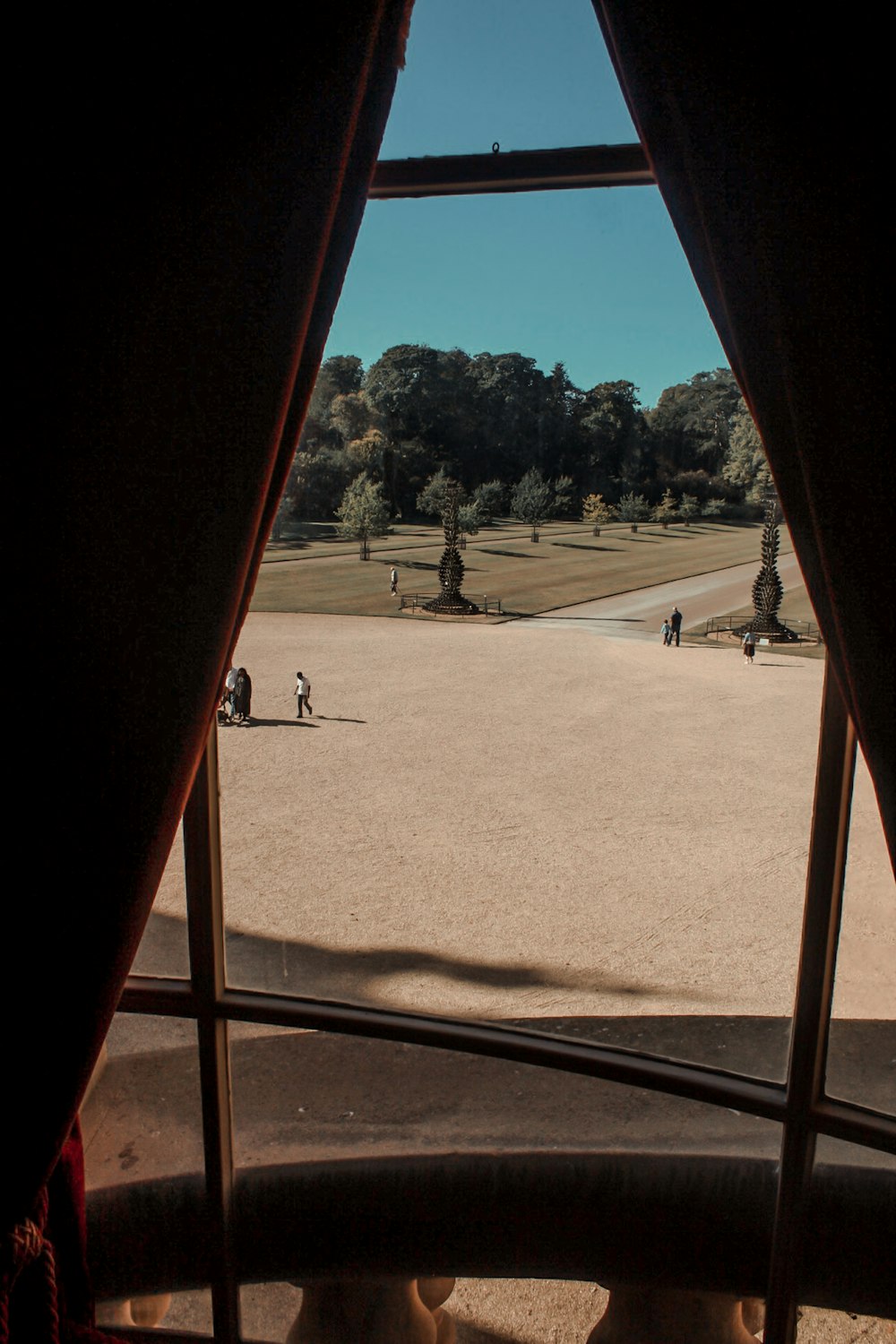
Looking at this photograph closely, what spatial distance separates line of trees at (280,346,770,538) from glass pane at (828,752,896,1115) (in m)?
1.08

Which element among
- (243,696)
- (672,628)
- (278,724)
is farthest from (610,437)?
(278,724)

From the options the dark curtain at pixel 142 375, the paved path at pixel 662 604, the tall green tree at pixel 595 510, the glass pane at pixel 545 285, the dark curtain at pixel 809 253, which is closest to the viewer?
the dark curtain at pixel 809 253

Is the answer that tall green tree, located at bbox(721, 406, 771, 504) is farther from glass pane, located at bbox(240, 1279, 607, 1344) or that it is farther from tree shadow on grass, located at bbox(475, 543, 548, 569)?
glass pane, located at bbox(240, 1279, 607, 1344)

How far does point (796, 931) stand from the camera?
625 centimetres

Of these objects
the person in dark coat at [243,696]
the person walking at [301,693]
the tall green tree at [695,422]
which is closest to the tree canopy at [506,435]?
the tall green tree at [695,422]

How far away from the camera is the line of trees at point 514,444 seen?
282 centimetres

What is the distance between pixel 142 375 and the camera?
1.39 metres

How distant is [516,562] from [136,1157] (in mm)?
2510

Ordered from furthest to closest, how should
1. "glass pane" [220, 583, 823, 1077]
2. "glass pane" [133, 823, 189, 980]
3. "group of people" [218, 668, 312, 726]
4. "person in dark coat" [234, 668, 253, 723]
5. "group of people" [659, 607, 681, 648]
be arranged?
1. "group of people" [218, 668, 312, 726]
2. "person in dark coat" [234, 668, 253, 723]
3. "glass pane" [220, 583, 823, 1077]
4. "group of people" [659, 607, 681, 648]
5. "glass pane" [133, 823, 189, 980]

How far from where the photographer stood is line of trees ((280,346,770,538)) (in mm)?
2820

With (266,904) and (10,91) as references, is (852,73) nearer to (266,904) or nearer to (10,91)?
(10,91)

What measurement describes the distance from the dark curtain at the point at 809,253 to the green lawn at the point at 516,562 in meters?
1.57

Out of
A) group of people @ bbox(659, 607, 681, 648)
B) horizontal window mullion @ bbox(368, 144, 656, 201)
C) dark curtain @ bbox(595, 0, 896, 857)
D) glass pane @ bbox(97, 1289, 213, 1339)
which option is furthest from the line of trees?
glass pane @ bbox(97, 1289, 213, 1339)

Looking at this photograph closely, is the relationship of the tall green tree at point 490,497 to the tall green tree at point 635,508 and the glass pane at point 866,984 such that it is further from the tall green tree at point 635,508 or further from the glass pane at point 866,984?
the glass pane at point 866,984
